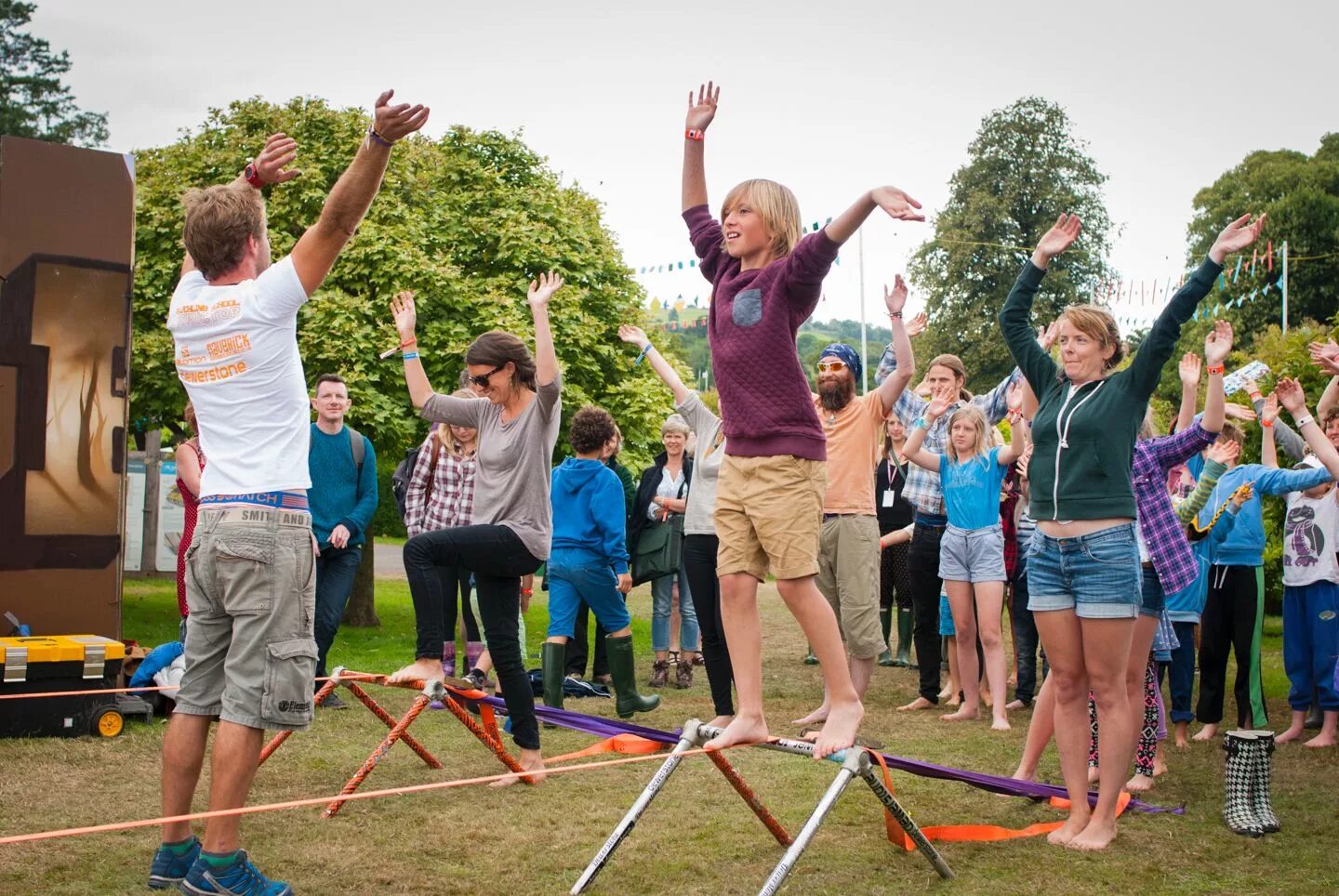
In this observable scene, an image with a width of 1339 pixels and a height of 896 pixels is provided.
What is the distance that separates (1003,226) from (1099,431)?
153ft

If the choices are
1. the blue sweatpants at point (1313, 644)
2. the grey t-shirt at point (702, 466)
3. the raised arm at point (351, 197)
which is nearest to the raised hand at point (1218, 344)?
the blue sweatpants at point (1313, 644)

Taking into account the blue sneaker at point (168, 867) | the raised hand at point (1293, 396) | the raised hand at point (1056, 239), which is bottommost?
the blue sneaker at point (168, 867)

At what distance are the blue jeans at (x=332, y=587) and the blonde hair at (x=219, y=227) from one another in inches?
159

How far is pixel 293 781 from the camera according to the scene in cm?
598

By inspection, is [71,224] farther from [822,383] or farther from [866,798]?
[866,798]

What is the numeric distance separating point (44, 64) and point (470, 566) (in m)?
45.2

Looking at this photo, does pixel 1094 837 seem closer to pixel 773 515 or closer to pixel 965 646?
pixel 773 515

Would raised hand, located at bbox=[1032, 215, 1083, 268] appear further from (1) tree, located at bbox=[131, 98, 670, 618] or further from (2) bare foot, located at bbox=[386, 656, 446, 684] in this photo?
(1) tree, located at bbox=[131, 98, 670, 618]

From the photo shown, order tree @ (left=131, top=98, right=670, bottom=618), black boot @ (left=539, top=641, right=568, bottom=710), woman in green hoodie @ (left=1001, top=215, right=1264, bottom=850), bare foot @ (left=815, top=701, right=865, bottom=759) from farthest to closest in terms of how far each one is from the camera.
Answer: tree @ (left=131, top=98, right=670, bottom=618)
black boot @ (left=539, top=641, right=568, bottom=710)
woman in green hoodie @ (left=1001, top=215, right=1264, bottom=850)
bare foot @ (left=815, top=701, right=865, bottom=759)

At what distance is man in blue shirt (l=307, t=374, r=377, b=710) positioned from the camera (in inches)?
318

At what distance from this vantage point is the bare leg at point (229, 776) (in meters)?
3.93

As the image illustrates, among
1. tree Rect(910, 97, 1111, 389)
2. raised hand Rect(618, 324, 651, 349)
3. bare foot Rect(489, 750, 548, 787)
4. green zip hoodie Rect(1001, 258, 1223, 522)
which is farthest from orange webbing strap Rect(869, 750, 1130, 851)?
tree Rect(910, 97, 1111, 389)

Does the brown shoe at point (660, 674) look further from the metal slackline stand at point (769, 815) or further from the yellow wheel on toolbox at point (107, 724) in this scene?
the metal slackline stand at point (769, 815)

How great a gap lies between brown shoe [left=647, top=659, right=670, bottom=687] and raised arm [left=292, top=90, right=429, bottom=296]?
6.38 meters
